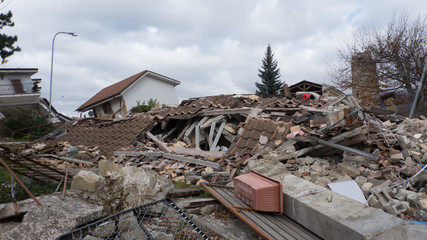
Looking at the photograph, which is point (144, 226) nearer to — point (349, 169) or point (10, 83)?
point (349, 169)

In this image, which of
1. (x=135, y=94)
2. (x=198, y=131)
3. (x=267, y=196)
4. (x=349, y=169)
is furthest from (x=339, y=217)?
(x=135, y=94)

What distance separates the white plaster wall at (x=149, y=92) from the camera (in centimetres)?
2652

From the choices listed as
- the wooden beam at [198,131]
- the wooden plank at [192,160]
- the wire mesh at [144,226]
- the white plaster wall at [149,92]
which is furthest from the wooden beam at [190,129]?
the white plaster wall at [149,92]

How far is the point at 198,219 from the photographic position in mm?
3984

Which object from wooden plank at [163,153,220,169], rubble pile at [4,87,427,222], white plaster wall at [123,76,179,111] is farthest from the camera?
white plaster wall at [123,76,179,111]

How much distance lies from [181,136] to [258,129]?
3.55 metres

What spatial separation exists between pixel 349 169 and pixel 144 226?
4474 mm

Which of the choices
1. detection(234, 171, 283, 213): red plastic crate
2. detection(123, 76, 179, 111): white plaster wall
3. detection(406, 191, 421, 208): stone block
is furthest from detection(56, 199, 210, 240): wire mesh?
detection(123, 76, 179, 111): white plaster wall

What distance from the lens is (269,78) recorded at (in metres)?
35.6

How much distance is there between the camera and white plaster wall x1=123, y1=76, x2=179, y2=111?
2652 centimetres

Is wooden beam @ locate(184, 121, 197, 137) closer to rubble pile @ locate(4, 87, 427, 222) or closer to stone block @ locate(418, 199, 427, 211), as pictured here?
rubble pile @ locate(4, 87, 427, 222)

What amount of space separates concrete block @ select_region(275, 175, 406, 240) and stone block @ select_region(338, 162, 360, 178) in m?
2.32

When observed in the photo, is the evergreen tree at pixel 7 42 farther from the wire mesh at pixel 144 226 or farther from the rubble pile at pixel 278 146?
the wire mesh at pixel 144 226

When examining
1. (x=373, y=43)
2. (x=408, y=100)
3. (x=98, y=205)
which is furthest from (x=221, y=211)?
(x=408, y=100)
